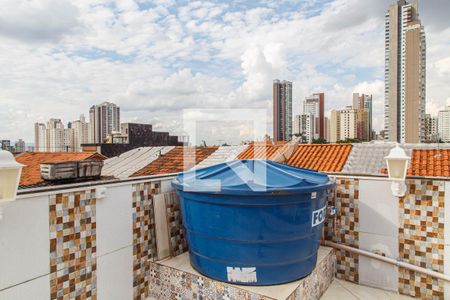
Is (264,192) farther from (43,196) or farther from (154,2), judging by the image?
(154,2)

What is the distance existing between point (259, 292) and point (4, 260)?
1857 mm

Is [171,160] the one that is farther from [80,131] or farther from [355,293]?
[355,293]

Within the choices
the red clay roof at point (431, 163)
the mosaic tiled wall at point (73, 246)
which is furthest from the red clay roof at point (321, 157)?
the mosaic tiled wall at point (73, 246)

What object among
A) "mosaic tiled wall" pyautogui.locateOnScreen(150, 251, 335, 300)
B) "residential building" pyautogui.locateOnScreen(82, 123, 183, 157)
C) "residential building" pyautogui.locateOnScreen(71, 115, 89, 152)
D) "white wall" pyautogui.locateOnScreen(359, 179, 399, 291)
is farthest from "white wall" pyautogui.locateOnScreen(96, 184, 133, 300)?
"residential building" pyautogui.locateOnScreen(82, 123, 183, 157)

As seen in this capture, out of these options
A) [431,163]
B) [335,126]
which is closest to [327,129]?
[335,126]

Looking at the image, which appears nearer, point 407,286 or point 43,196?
point 43,196

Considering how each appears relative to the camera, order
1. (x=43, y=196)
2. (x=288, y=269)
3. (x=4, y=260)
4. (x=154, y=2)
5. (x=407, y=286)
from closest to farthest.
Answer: (x=4, y=260), (x=43, y=196), (x=288, y=269), (x=407, y=286), (x=154, y=2)

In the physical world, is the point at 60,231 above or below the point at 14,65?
below

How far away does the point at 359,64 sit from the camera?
838 centimetres

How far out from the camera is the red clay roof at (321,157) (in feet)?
24.7

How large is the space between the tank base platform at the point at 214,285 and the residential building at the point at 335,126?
99.5 feet

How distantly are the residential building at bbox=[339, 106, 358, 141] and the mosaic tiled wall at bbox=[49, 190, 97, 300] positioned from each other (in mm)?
32656

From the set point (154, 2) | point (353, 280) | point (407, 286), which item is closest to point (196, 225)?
point (353, 280)

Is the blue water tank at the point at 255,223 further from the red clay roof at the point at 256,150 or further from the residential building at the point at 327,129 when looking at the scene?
the residential building at the point at 327,129
